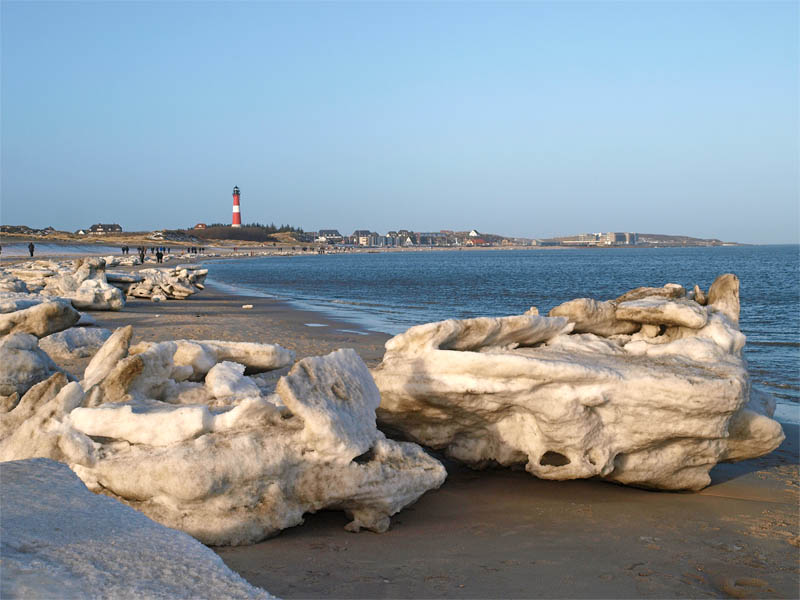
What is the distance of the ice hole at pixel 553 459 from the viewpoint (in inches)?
249

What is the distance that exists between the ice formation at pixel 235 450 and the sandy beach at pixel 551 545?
0.24 metres

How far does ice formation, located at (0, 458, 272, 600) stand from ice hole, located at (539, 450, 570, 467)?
3978 mm

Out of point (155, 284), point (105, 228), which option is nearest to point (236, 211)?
point (105, 228)

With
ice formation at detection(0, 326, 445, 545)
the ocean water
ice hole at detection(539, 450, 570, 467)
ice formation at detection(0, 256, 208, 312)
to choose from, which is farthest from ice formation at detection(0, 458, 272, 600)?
the ocean water

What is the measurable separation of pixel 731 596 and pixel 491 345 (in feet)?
9.31

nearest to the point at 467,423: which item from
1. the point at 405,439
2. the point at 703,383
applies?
the point at 405,439

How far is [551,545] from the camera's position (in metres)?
4.98

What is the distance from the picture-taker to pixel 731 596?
14.4 ft

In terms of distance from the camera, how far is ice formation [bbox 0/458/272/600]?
87.7 inches

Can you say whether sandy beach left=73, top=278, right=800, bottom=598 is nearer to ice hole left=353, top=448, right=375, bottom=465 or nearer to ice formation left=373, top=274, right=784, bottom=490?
ice formation left=373, top=274, right=784, bottom=490

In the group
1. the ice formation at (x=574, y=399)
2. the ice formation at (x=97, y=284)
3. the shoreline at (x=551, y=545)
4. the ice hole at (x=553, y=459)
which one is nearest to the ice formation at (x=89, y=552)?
the shoreline at (x=551, y=545)

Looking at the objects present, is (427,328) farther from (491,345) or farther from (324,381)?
(324,381)

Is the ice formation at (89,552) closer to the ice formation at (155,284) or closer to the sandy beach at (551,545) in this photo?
the sandy beach at (551,545)

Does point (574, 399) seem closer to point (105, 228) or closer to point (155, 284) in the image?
point (155, 284)
